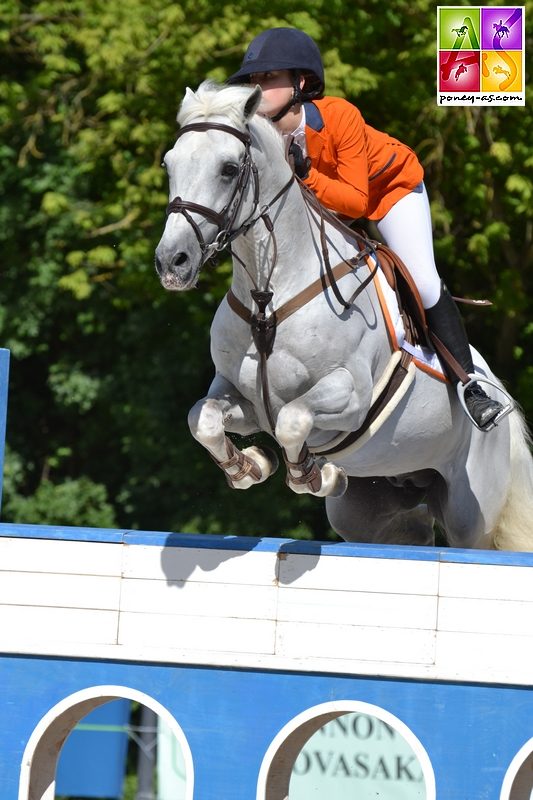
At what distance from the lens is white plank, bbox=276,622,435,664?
4172 mm

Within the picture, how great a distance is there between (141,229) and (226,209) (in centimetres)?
626

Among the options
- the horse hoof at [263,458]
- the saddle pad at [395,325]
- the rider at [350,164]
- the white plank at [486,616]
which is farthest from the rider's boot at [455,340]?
the white plank at [486,616]

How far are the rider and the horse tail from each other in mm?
667

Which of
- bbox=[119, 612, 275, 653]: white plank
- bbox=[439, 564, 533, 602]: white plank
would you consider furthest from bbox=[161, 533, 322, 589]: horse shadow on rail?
bbox=[439, 564, 533, 602]: white plank

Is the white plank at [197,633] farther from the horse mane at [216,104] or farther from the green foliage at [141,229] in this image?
the green foliage at [141,229]

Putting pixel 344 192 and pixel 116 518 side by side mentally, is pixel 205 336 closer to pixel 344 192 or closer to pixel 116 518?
pixel 116 518

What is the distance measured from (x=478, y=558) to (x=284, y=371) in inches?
35.2

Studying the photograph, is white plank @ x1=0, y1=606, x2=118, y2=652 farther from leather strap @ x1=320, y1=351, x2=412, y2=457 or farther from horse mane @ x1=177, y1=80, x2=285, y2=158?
horse mane @ x1=177, y1=80, x2=285, y2=158

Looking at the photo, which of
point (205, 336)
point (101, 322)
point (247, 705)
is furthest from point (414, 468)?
point (101, 322)

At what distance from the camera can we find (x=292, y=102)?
443cm

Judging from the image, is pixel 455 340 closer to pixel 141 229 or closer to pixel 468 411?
pixel 468 411

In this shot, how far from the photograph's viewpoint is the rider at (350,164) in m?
4.41

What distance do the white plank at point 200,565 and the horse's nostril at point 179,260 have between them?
1.07 m

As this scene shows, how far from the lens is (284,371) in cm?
436
